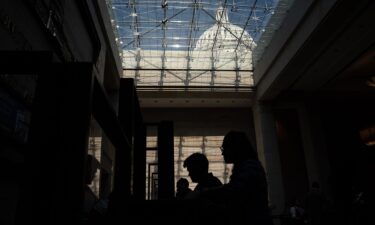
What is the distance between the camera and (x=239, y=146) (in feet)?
7.36

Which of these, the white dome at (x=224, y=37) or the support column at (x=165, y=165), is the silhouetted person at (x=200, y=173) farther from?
the white dome at (x=224, y=37)

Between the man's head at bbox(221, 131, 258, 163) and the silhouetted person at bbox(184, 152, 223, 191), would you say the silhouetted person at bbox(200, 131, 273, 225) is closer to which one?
the man's head at bbox(221, 131, 258, 163)

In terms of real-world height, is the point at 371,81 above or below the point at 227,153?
above

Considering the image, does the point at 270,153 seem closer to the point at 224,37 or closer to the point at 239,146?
the point at 224,37

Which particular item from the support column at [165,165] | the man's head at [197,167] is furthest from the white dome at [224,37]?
the man's head at [197,167]

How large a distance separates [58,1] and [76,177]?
6.07 metres

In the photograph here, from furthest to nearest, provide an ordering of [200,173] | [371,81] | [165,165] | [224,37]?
1. [224,37]
2. [371,81]
3. [165,165]
4. [200,173]

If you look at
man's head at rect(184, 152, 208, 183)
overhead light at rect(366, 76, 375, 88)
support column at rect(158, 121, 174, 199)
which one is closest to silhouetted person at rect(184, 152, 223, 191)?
man's head at rect(184, 152, 208, 183)

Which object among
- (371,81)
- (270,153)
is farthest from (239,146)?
(371,81)

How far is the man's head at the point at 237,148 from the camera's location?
222 centimetres

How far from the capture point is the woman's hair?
2223 mm

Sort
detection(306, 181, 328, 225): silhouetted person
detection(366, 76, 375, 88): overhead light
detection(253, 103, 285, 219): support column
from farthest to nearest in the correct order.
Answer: detection(366, 76, 375, 88): overhead light
detection(253, 103, 285, 219): support column
detection(306, 181, 328, 225): silhouetted person

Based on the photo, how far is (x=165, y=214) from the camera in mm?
1513

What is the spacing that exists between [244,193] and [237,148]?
36cm
